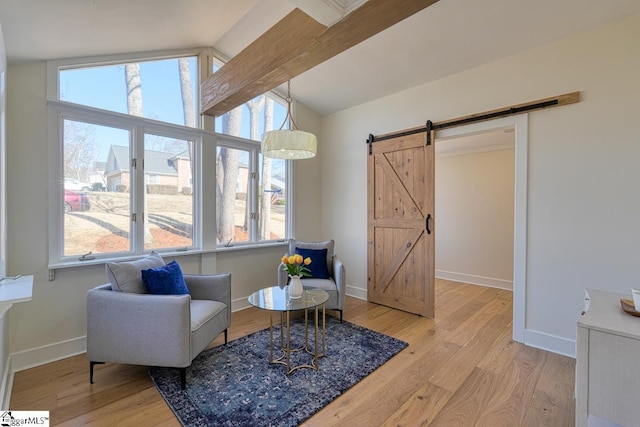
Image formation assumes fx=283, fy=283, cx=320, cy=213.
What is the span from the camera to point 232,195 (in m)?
3.78

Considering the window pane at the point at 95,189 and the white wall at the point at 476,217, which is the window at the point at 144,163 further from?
the white wall at the point at 476,217

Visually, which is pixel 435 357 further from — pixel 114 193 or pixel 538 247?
pixel 114 193

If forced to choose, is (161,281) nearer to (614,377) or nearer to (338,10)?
(338,10)

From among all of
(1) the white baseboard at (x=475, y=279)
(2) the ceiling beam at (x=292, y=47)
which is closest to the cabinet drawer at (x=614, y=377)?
(2) the ceiling beam at (x=292, y=47)

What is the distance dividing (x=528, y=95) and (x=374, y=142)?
5.80 ft

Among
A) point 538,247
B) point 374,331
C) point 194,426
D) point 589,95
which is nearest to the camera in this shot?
point 194,426

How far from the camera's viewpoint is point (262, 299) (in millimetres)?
2451

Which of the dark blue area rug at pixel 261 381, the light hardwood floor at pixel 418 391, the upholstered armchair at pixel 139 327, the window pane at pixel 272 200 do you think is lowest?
the light hardwood floor at pixel 418 391

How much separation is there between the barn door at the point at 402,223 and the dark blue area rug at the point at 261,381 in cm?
96

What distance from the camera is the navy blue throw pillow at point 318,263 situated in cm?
350

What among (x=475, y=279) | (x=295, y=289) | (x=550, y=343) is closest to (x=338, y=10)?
(x=295, y=289)

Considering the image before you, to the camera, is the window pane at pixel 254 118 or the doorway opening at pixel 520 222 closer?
the doorway opening at pixel 520 222

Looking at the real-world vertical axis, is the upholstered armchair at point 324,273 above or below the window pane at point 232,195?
below

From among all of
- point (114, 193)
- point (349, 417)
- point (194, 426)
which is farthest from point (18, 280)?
point (349, 417)
